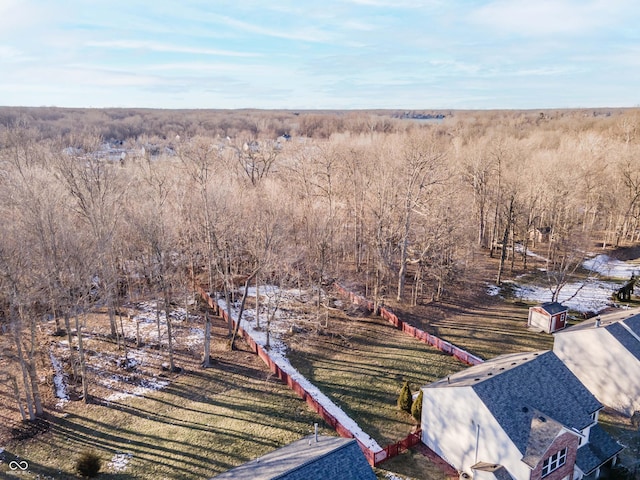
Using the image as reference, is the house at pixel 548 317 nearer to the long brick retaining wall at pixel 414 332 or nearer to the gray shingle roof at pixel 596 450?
the long brick retaining wall at pixel 414 332

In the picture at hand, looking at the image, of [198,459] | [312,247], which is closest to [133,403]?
[198,459]

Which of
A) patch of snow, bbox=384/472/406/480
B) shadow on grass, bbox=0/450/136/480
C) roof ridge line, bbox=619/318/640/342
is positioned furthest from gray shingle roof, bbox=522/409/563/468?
shadow on grass, bbox=0/450/136/480

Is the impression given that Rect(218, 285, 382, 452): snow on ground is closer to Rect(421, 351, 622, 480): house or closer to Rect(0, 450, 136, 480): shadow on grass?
Rect(421, 351, 622, 480): house

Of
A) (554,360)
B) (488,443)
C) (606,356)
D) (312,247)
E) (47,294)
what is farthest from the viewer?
(312,247)

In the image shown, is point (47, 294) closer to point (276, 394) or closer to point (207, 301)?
point (207, 301)

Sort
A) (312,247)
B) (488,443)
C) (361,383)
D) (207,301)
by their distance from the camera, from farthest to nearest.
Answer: (312,247)
(207,301)
(361,383)
(488,443)

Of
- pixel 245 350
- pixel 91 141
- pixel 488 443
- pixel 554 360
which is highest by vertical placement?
pixel 91 141
